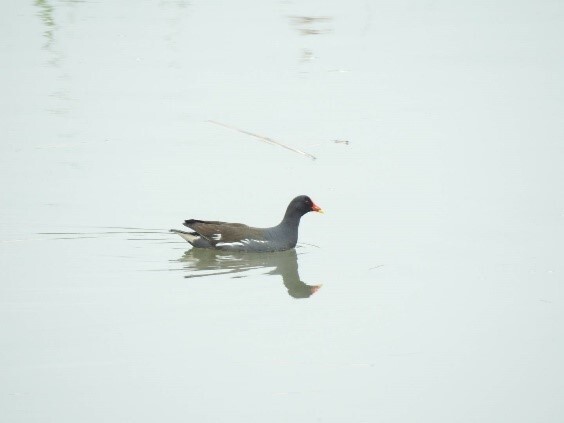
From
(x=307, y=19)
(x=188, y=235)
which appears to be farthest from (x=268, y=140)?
(x=307, y=19)

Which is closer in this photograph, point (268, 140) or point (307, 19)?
point (268, 140)

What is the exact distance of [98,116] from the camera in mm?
12406

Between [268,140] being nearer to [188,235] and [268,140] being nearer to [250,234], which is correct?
[250,234]

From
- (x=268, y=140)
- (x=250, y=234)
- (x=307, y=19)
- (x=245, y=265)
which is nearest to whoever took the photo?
(x=245, y=265)

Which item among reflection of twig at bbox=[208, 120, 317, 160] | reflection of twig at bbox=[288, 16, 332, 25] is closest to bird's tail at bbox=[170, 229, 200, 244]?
reflection of twig at bbox=[208, 120, 317, 160]

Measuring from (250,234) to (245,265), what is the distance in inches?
12.9

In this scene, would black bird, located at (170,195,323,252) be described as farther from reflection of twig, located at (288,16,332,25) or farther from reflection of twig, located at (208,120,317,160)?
reflection of twig, located at (288,16,332,25)

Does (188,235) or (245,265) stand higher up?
(188,235)

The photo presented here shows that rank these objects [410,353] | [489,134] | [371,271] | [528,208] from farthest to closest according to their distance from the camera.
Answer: [489,134] < [528,208] < [371,271] < [410,353]

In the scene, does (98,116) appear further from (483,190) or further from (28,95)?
(483,190)

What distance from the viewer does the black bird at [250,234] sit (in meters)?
9.64

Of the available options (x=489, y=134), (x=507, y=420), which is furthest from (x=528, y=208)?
(x=507, y=420)

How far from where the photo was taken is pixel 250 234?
973 centimetres

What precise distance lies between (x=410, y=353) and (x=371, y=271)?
1589mm
